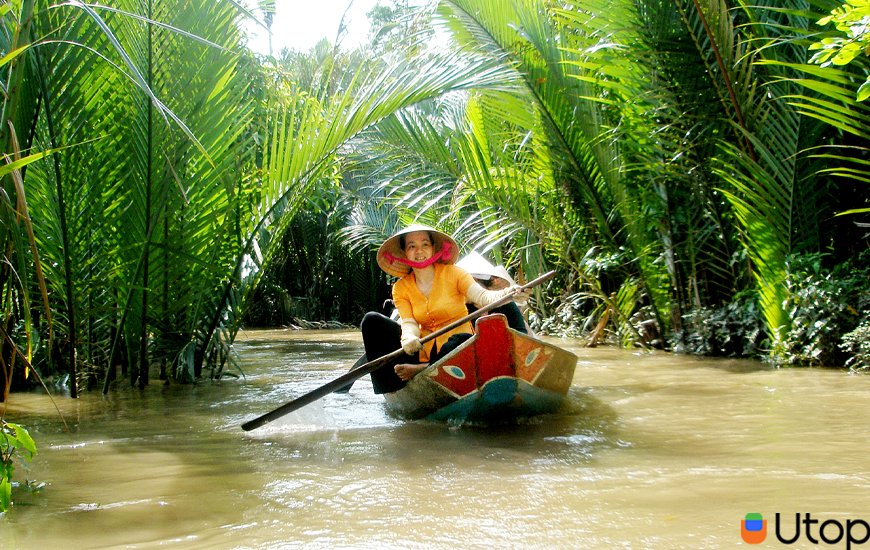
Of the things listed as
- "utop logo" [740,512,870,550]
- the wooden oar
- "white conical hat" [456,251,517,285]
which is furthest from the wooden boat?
"utop logo" [740,512,870,550]

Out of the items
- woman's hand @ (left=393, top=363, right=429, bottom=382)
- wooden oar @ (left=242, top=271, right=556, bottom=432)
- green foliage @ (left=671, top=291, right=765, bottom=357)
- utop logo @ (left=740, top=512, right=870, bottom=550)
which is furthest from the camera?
green foliage @ (left=671, top=291, right=765, bottom=357)

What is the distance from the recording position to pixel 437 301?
452cm

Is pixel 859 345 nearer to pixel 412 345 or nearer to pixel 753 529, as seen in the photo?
pixel 412 345

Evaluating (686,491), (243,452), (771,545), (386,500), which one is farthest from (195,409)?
(771,545)

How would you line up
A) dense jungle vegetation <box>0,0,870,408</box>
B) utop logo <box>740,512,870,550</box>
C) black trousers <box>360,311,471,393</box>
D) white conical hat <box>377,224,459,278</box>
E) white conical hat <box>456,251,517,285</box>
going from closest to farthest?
utop logo <box>740,512,870,550</box>, black trousers <box>360,311,471,393</box>, white conical hat <box>377,224,459,278</box>, dense jungle vegetation <box>0,0,870,408</box>, white conical hat <box>456,251,517,285</box>

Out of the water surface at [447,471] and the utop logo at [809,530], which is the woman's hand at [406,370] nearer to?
the water surface at [447,471]

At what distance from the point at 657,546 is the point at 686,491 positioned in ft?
1.88

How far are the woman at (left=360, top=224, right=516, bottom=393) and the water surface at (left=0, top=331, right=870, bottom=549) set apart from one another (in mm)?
399

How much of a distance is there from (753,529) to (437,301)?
2.52 metres

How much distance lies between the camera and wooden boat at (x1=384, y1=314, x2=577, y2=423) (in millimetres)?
3771

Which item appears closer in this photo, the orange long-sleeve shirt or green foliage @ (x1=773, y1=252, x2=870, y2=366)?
the orange long-sleeve shirt

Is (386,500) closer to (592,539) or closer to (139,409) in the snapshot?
(592,539)

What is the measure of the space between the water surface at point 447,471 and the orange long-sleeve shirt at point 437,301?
0.60 meters

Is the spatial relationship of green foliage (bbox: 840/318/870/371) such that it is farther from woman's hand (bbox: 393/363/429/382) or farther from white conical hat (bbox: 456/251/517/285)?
woman's hand (bbox: 393/363/429/382)
